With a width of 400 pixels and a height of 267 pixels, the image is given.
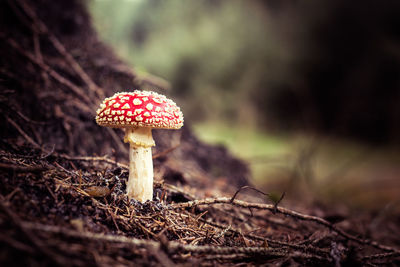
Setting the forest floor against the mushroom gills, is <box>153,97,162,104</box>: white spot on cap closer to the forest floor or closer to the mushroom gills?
the mushroom gills

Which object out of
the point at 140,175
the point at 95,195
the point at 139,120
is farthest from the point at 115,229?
the point at 139,120

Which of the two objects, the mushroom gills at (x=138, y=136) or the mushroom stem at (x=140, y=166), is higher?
the mushroom gills at (x=138, y=136)

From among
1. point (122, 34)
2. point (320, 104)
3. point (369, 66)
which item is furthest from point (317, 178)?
point (122, 34)

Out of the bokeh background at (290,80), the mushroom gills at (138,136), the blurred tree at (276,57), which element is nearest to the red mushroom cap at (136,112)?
the mushroom gills at (138,136)

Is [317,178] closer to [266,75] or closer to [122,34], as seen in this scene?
[266,75]

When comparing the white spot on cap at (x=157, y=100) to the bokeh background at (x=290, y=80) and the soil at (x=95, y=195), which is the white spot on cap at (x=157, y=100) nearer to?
the soil at (x=95, y=195)

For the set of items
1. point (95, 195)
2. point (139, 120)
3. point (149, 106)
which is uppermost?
point (149, 106)

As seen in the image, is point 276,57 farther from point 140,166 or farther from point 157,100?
point 140,166
